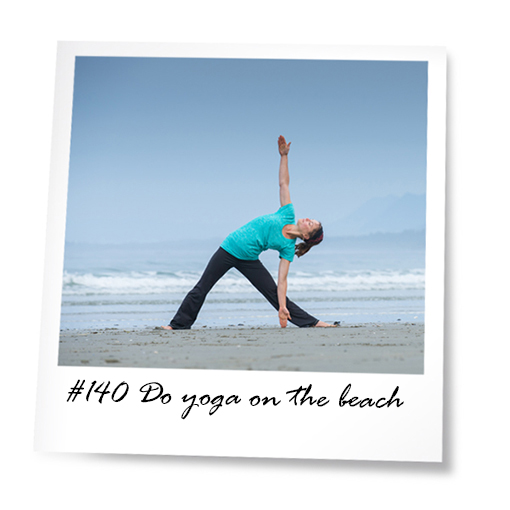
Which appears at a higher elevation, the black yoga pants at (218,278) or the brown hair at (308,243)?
the brown hair at (308,243)

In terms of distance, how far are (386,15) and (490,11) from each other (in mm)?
566

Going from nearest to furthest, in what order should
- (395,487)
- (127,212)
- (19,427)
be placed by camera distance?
1. (395,487)
2. (19,427)
3. (127,212)

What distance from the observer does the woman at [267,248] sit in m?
2.99

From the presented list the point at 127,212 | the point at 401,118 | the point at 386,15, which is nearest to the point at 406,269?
the point at 401,118

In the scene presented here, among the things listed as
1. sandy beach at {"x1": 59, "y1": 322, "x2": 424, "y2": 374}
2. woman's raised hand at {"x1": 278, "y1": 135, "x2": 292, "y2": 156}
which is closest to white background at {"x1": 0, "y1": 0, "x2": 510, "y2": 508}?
sandy beach at {"x1": 59, "y1": 322, "x2": 424, "y2": 374}

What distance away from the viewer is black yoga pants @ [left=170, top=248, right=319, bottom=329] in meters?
2.99

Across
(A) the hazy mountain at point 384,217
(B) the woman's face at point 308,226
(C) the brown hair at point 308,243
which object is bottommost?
(C) the brown hair at point 308,243

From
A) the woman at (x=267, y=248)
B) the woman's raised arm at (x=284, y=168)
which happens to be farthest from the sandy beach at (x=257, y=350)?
the woman's raised arm at (x=284, y=168)

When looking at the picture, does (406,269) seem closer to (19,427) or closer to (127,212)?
(127,212)

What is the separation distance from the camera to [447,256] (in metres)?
2.60

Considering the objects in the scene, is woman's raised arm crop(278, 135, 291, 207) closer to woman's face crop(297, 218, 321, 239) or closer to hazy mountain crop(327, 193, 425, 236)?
woman's face crop(297, 218, 321, 239)

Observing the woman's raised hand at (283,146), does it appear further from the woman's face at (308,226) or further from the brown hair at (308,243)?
the brown hair at (308,243)

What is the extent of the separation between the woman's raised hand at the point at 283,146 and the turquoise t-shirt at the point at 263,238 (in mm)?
315

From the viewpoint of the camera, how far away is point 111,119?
2.87m
